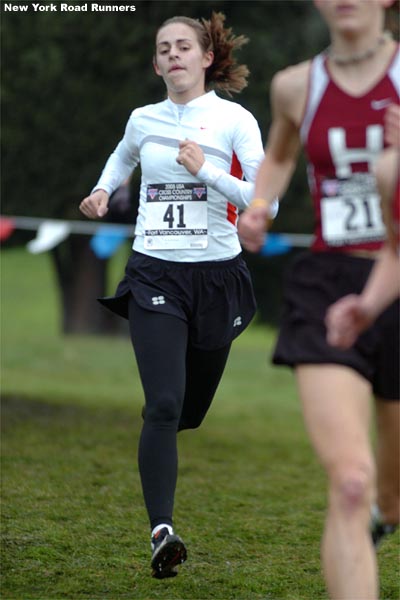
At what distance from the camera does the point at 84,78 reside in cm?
1419

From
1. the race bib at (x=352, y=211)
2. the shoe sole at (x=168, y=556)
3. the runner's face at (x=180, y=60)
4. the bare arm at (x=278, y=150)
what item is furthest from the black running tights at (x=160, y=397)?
the race bib at (x=352, y=211)

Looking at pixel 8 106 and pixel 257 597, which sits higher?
pixel 8 106

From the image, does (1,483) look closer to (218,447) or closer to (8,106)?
(218,447)

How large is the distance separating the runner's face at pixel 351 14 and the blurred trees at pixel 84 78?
8226 mm

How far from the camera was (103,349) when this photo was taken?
69.3ft

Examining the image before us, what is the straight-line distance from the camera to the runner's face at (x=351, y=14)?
4.24 meters

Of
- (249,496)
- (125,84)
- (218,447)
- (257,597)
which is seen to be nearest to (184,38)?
(257,597)

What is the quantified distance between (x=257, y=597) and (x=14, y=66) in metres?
8.12

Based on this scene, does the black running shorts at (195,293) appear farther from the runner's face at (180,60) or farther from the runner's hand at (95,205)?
the runner's face at (180,60)

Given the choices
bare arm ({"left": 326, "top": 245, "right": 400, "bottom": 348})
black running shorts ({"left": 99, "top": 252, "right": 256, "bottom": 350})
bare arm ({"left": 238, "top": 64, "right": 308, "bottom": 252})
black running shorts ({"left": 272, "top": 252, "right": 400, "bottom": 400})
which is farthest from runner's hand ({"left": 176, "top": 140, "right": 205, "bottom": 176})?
bare arm ({"left": 326, "top": 245, "right": 400, "bottom": 348})

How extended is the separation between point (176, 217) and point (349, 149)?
1.70 metres

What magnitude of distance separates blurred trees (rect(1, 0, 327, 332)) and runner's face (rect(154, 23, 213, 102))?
6299mm

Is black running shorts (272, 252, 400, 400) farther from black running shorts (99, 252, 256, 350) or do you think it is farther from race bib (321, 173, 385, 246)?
black running shorts (99, 252, 256, 350)

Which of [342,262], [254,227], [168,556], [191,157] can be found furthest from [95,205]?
[342,262]
